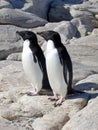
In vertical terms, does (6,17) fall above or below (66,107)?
below

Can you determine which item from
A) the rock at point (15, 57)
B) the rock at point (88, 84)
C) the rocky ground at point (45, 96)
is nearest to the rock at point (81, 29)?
the rocky ground at point (45, 96)

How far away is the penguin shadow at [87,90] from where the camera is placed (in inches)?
259

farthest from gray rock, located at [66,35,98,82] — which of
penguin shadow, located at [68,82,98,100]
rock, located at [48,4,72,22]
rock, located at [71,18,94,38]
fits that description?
rock, located at [48,4,72,22]

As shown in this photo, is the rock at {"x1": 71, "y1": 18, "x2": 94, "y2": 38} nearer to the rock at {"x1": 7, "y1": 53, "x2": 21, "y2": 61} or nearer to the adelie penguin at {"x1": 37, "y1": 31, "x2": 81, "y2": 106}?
the rock at {"x1": 7, "y1": 53, "x2": 21, "y2": 61}

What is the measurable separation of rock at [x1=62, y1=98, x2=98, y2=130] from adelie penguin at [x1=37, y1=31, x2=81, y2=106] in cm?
62

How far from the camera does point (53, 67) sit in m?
6.33

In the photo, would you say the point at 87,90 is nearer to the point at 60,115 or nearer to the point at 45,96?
the point at 45,96

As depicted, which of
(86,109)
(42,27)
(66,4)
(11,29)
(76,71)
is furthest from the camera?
(66,4)

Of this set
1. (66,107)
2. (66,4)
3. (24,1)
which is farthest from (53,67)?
(66,4)

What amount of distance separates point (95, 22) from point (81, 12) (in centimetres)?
63

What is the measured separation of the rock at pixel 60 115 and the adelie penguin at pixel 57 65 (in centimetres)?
12

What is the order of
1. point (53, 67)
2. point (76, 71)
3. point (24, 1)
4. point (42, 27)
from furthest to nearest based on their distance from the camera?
point (24, 1) → point (42, 27) → point (76, 71) → point (53, 67)

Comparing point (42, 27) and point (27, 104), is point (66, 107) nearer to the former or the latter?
point (27, 104)

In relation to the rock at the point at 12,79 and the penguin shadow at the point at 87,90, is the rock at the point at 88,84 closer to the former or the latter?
the penguin shadow at the point at 87,90
